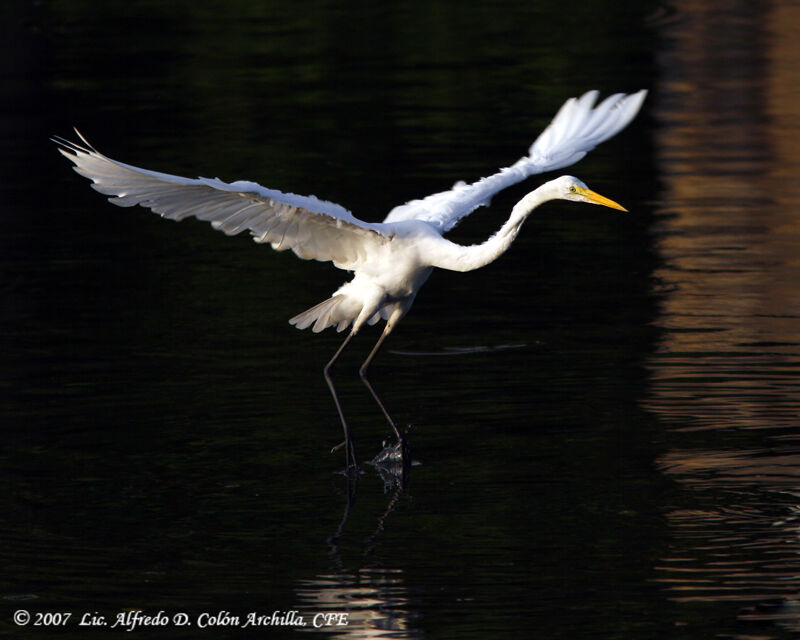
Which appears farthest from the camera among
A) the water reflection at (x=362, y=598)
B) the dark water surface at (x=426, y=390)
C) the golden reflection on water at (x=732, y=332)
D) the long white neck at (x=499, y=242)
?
the long white neck at (x=499, y=242)

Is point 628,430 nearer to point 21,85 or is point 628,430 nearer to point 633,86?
point 633,86

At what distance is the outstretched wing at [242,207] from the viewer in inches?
314

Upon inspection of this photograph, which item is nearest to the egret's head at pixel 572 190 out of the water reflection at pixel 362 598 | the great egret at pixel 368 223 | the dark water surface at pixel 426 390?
the great egret at pixel 368 223

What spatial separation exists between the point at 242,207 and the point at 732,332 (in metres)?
4.14

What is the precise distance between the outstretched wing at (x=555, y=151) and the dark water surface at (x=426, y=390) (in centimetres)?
111

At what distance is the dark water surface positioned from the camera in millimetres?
7270

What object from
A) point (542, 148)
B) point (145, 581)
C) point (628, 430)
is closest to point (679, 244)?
point (542, 148)

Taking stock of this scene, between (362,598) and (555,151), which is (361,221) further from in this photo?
(362,598)

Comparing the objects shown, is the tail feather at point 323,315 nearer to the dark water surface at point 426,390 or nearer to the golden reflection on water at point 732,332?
the dark water surface at point 426,390

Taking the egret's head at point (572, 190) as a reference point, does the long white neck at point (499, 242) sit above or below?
below

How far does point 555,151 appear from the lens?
33.2 ft

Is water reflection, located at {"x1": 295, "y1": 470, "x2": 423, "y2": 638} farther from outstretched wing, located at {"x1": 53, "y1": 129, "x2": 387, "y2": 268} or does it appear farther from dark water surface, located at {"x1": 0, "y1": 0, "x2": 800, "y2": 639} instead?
outstretched wing, located at {"x1": 53, "y1": 129, "x2": 387, "y2": 268}

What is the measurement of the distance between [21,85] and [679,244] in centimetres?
1244

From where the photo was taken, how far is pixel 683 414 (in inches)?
374
